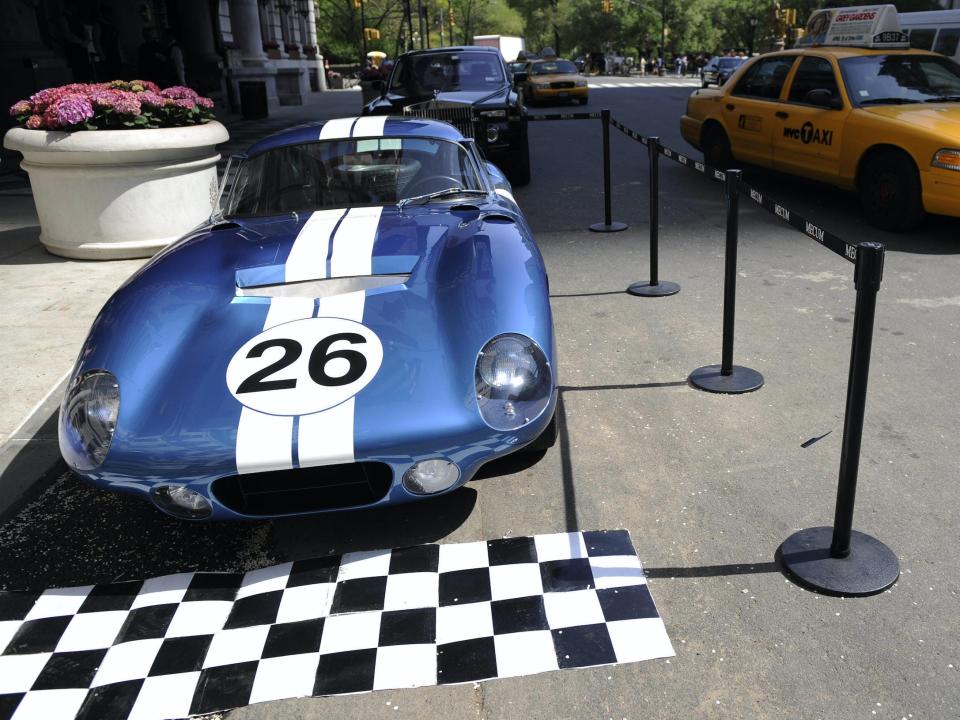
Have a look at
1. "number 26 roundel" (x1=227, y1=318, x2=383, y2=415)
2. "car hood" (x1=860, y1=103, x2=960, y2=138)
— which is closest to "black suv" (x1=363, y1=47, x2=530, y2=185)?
"car hood" (x1=860, y1=103, x2=960, y2=138)

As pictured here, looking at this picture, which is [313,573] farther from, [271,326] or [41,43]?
[41,43]

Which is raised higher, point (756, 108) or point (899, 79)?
point (899, 79)

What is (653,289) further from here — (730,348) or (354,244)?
(354,244)

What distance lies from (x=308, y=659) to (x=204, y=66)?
2291 cm

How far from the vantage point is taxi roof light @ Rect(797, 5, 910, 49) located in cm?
782

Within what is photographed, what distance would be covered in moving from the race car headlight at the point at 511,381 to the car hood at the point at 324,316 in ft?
0.11

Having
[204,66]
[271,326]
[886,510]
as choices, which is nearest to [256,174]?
[271,326]

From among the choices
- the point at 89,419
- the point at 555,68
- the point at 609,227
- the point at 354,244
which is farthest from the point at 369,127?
the point at 555,68

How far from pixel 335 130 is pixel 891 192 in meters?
4.78

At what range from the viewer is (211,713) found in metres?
2.17

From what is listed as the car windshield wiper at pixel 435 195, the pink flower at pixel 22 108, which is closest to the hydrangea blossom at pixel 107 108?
the pink flower at pixel 22 108

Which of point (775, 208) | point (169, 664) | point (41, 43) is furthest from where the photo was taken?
point (41, 43)

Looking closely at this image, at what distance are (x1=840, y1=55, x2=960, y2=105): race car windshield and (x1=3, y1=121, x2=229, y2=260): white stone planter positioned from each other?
18.4 ft

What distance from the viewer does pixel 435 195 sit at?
13.0 feet
